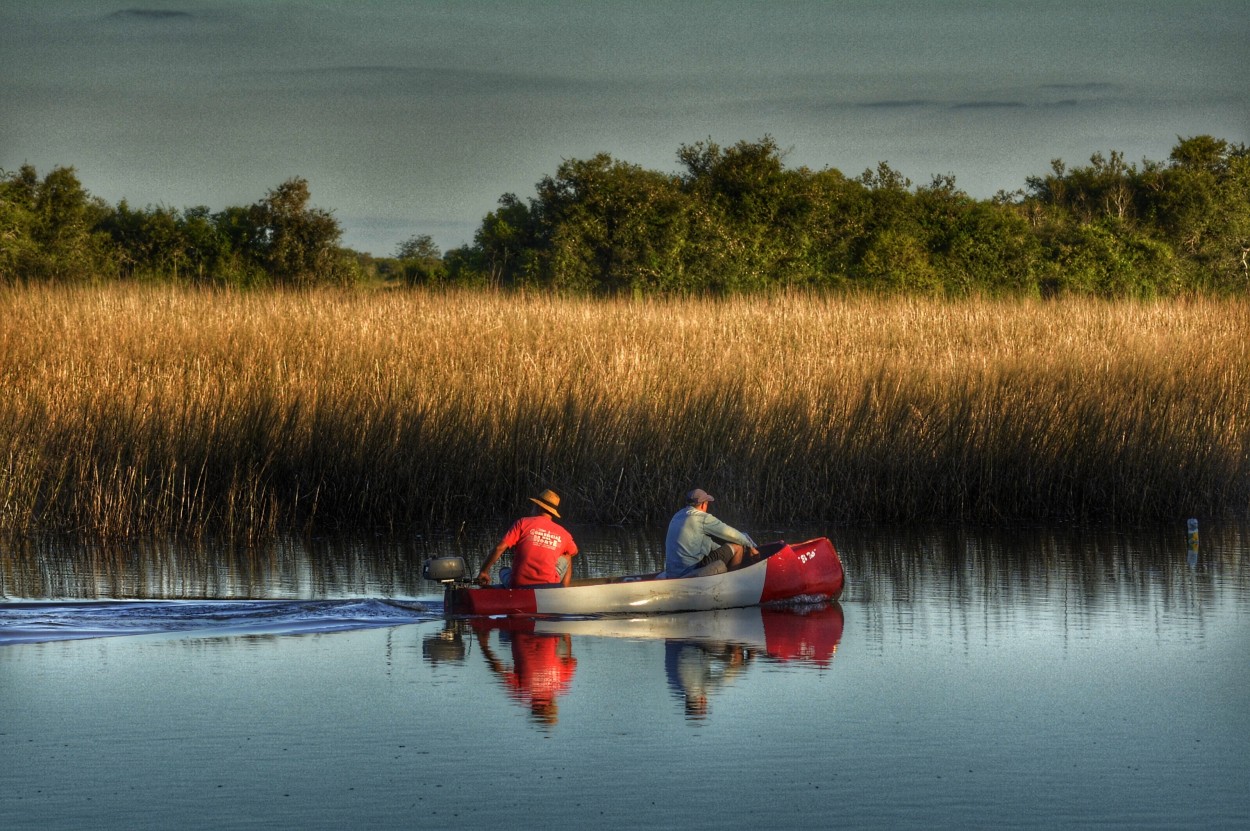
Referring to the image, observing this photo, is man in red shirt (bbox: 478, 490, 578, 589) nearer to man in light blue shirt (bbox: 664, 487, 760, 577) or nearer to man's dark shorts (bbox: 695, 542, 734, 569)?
man in light blue shirt (bbox: 664, 487, 760, 577)

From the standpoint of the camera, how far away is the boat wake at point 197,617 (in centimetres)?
887

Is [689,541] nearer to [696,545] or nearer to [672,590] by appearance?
[696,545]

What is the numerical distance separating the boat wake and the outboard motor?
0.11m

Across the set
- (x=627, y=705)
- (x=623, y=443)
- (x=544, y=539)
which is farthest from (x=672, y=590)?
(x=623, y=443)

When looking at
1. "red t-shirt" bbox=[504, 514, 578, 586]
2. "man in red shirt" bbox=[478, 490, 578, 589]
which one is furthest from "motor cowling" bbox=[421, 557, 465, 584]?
"red t-shirt" bbox=[504, 514, 578, 586]

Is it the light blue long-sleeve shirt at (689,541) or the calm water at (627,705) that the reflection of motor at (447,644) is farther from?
the light blue long-sleeve shirt at (689,541)

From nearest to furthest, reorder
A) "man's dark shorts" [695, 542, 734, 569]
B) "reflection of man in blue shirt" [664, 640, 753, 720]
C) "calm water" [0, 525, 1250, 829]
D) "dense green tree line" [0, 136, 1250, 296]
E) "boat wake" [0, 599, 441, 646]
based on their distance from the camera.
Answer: "calm water" [0, 525, 1250, 829]
"reflection of man in blue shirt" [664, 640, 753, 720]
"boat wake" [0, 599, 441, 646]
"man's dark shorts" [695, 542, 734, 569]
"dense green tree line" [0, 136, 1250, 296]

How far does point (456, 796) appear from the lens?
5496 millimetres

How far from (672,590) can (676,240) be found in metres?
23.6

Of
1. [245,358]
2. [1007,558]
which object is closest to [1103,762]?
[1007,558]

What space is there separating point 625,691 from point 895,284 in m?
27.7

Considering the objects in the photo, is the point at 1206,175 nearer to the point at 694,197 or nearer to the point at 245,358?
the point at 694,197

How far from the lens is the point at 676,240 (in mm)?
32844

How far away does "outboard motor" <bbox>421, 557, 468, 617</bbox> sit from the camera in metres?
9.42
